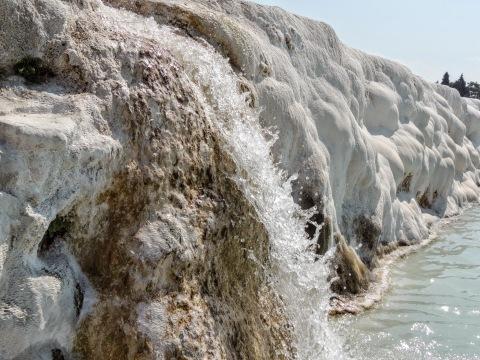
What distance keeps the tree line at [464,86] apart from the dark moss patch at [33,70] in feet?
130

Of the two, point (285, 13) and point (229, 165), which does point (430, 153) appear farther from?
point (229, 165)

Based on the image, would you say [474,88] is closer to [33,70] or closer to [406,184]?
[406,184]

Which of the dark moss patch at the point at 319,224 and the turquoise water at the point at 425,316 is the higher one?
the dark moss patch at the point at 319,224

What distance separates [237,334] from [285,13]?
7.01 m

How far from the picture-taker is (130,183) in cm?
386

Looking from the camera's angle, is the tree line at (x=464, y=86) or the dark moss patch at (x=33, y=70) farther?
the tree line at (x=464, y=86)

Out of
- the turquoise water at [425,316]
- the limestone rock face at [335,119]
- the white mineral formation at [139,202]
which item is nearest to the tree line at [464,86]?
the limestone rock face at [335,119]

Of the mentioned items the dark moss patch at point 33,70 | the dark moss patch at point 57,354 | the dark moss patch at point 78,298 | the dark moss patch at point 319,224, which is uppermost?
the dark moss patch at point 33,70

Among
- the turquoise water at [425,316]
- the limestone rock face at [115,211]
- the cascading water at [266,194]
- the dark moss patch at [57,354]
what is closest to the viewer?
the limestone rock face at [115,211]

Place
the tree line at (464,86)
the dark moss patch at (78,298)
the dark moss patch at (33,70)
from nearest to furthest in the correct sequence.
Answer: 1. the dark moss patch at (78,298)
2. the dark moss patch at (33,70)
3. the tree line at (464,86)

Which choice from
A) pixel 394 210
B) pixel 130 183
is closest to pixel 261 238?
pixel 130 183

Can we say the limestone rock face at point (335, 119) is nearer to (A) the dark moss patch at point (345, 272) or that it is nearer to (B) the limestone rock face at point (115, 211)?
(A) the dark moss patch at point (345, 272)

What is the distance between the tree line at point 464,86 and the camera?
133 ft

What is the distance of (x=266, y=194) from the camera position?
17.6 feet
